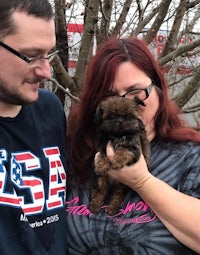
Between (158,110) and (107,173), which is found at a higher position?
(158,110)

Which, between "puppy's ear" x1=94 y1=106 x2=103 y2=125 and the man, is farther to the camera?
"puppy's ear" x1=94 y1=106 x2=103 y2=125

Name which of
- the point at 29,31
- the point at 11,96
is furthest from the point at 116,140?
the point at 29,31

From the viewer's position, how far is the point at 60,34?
207 inches

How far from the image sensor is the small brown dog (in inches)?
92.4

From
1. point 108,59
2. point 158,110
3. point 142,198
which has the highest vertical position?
point 108,59

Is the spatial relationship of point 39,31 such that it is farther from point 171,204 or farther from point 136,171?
point 171,204

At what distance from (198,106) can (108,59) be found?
9.36 ft

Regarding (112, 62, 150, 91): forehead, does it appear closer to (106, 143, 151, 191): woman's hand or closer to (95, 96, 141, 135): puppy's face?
(95, 96, 141, 135): puppy's face

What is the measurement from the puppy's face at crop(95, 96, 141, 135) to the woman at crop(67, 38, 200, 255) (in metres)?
0.09

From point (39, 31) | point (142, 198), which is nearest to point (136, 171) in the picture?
point (142, 198)

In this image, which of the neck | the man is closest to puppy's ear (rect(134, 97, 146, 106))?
the man

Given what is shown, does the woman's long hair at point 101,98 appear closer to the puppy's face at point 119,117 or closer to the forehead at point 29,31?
the puppy's face at point 119,117

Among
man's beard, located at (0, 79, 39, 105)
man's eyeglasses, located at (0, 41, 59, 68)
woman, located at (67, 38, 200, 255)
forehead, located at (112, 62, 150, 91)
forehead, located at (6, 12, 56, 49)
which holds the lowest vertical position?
woman, located at (67, 38, 200, 255)

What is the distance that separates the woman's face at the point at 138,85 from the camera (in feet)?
8.18
